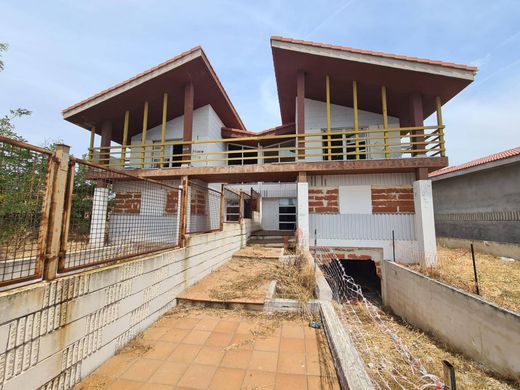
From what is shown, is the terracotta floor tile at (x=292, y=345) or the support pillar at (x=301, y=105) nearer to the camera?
the terracotta floor tile at (x=292, y=345)

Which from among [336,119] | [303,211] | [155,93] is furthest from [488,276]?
[155,93]

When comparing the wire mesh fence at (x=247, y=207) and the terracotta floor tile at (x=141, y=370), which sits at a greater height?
the wire mesh fence at (x=247, y=207)

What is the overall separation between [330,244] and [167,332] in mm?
6512

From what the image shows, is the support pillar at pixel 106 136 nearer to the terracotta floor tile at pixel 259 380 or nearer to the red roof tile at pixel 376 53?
the red roof tile at pixel 376 53

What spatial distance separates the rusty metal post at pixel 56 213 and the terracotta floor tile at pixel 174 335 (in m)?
1.82

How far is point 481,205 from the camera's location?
11.4m

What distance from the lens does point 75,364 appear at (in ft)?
8.43

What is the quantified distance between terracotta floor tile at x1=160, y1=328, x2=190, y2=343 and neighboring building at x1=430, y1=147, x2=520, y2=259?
37.6 ft

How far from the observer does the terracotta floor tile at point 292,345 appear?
3.29m

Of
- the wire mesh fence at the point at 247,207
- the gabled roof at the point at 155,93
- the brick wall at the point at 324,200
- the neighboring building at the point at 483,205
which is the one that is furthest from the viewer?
the wire mesh fence at the point at 247,207

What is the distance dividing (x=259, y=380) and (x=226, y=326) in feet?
4.46

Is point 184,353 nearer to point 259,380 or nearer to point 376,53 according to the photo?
point 259,380

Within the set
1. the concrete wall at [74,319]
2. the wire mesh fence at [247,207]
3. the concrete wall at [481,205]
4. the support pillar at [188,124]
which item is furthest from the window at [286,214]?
the concrete wall at [74,319]

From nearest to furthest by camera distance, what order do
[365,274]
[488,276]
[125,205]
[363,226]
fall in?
[488,276], [125,205], [363,226], [365,274]
